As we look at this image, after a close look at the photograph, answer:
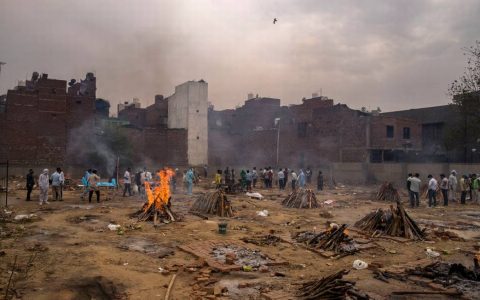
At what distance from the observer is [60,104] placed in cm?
3272

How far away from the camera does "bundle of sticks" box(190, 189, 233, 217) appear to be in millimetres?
15297

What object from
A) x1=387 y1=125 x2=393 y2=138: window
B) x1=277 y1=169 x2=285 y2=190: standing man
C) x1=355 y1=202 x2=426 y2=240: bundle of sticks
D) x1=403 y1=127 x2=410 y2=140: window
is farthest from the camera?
x1=403 y1=127 x2=410 y2=140: window

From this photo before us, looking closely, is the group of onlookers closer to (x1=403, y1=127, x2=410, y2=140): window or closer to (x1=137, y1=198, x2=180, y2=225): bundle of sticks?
(x1=137, y1=198, x2=180, y2=225): bundle of sticks

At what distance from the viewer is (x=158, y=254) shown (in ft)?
29.9

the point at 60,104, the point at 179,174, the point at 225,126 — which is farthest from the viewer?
the point at 225,126

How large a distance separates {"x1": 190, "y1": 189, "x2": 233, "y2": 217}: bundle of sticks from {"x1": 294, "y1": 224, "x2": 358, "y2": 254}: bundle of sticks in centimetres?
510

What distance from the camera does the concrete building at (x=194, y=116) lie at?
1656 inches

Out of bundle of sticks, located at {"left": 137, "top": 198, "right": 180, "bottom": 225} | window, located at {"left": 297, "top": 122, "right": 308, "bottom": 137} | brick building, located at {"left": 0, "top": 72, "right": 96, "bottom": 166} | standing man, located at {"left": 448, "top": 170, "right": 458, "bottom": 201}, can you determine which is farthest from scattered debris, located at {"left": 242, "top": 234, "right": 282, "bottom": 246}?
window, located at {"left": 297, "top": 122, "right": 308, "bottom": 137}

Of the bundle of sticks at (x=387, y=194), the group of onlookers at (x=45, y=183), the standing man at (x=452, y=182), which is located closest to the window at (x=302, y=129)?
the bundle of sticks at (x=387, y=194)

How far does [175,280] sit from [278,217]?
27.6 ft

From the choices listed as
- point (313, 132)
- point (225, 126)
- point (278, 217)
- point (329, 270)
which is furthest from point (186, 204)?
point (225, 126)

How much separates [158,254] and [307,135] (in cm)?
3537

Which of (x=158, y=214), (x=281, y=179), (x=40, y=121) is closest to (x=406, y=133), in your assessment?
(x=281, y=179)

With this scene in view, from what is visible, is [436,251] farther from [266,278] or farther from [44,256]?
[44,256]
